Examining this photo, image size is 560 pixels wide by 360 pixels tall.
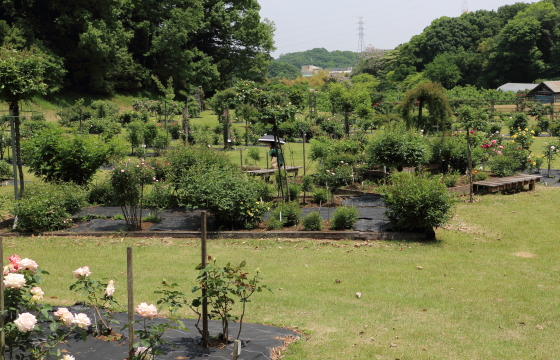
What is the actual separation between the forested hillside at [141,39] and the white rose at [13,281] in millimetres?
28538

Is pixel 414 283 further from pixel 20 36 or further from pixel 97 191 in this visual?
pixel 20 36

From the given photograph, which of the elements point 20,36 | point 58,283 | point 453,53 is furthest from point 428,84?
point 453,53

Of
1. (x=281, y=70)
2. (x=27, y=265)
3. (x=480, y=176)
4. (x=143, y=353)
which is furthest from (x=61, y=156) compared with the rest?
(x=281, y=70)

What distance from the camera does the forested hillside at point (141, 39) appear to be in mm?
39125

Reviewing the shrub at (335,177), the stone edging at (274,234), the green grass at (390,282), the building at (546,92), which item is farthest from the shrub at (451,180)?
the building at (546,92)

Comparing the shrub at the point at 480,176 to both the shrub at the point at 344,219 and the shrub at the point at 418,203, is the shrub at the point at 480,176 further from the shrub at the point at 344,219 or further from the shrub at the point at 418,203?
the shrub at the point at 344,219

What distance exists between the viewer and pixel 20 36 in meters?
36.2

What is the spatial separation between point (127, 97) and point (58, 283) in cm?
3967

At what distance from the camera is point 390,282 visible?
7762mm

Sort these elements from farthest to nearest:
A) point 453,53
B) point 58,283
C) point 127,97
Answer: point 453,53 → point 127,97 → point 58,283

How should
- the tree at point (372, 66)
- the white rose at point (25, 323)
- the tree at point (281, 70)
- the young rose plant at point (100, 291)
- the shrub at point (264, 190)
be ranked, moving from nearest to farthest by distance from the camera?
the white rose at point (25, 323) < the young rose plant at point (100, 291) < the shrub at point (264, 190) < the tree at point (372, 66) < the tree at point (281, 70)

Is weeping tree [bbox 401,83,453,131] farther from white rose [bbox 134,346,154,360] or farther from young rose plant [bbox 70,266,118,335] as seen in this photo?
white rose [bbox 134,346,154,360]

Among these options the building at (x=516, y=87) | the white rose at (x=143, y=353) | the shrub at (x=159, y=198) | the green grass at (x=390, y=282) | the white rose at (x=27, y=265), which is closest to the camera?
the white rose at (x=27, y=265)

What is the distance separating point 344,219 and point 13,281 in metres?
7.48
